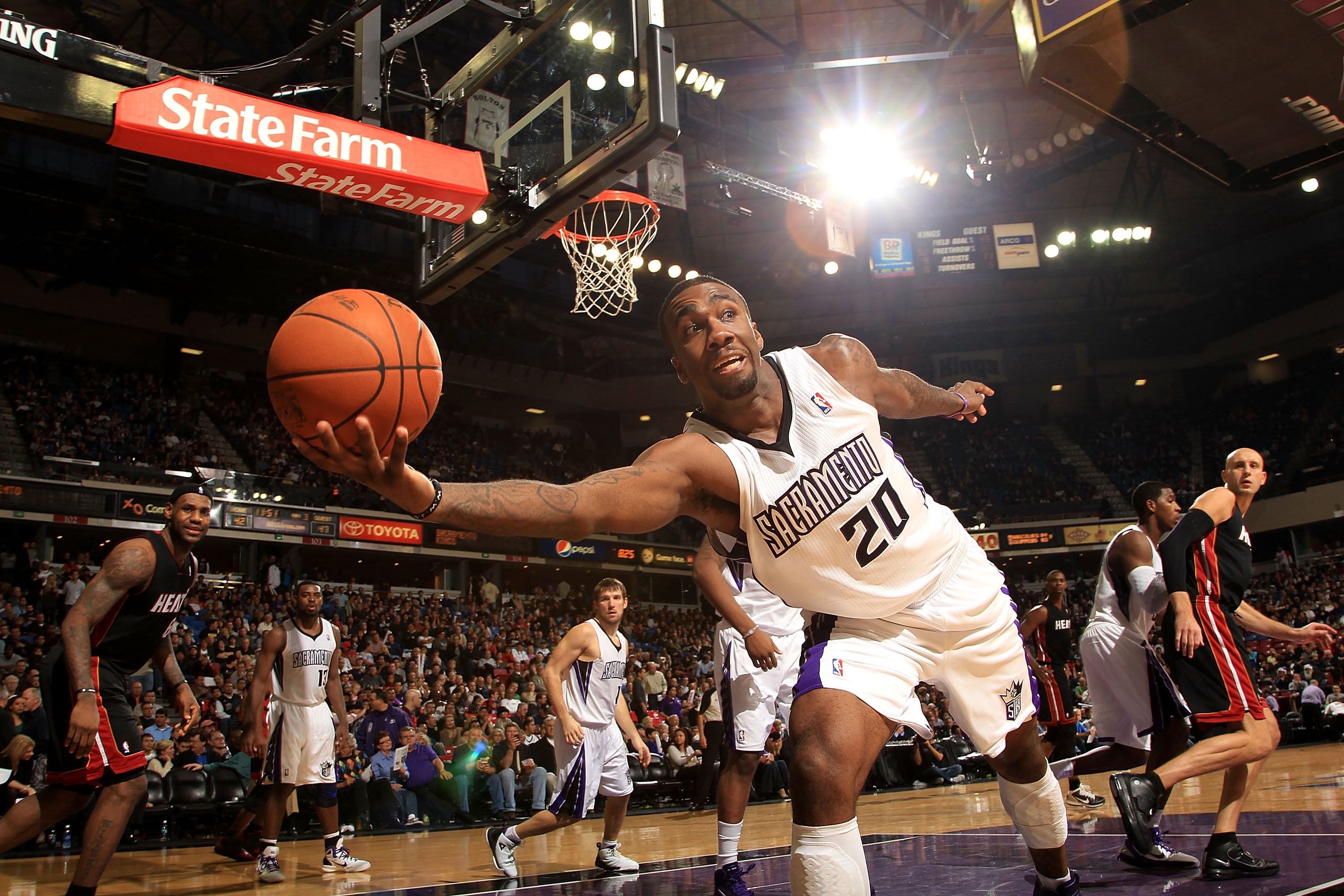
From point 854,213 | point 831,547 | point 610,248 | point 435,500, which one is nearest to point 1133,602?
point 831,547

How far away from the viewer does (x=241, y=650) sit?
1376 cm

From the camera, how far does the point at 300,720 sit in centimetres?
631

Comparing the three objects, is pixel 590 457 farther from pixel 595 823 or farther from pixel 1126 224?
pixel 595 823

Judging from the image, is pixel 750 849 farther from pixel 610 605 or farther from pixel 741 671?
pixel 610 605

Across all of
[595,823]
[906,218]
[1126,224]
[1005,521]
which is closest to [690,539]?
[1005,521]

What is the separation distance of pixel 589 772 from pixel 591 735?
0.96 ft

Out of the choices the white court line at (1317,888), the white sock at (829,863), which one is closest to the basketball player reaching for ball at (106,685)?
the white sock at (829,863)

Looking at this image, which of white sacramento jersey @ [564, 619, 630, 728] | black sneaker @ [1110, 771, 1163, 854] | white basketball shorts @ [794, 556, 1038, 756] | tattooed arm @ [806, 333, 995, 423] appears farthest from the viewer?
white sacramento jersey @ [564, 619, 630, 728]

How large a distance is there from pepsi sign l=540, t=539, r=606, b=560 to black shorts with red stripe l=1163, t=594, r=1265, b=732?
778 inches

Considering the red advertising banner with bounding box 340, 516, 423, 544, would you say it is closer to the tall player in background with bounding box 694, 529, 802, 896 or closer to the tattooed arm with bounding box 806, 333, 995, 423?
the tall player in background with bounding box 694, 529, 802, 896

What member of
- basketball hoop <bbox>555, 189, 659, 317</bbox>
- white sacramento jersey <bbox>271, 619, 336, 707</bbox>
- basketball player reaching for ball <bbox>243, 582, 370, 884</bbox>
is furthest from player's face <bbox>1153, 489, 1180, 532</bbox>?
basketball hoop <bbox>555, 189, 659, 317</bbox>

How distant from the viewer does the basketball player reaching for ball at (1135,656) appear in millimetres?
5027

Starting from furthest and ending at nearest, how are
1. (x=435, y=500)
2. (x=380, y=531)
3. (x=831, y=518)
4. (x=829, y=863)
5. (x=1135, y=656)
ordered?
(x=380, y=531), (x=1135, y=656), (x=831, y=518), (x=829, y=863), (x=435, y=500)

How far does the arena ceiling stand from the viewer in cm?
1453
